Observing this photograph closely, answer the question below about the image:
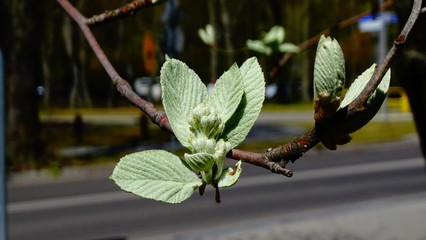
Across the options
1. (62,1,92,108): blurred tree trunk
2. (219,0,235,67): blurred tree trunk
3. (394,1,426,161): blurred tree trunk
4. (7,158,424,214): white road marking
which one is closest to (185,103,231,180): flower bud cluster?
(394,1,426,161): blurred tree trunk

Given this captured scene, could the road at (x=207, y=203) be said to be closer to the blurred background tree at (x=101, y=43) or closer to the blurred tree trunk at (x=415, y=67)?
the blurred background tree at (x=101, y=43)

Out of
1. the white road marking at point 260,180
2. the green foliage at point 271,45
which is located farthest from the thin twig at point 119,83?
the white road marking at point 260,180

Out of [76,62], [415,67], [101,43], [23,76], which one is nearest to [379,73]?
[415,67]

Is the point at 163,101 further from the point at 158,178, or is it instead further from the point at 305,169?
the point at 305,169

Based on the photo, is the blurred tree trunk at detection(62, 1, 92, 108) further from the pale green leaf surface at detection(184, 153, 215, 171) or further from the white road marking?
the pale green leaf surface at detection(184, 153, 215, 171)

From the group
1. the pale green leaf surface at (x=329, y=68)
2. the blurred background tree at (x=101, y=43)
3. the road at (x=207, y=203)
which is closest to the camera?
the pale green leaf surface at (x=329, y=68)
